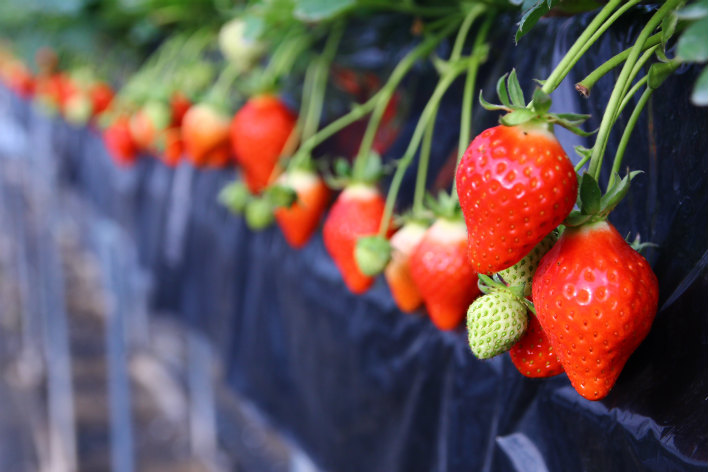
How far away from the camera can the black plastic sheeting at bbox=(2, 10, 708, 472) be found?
510mm

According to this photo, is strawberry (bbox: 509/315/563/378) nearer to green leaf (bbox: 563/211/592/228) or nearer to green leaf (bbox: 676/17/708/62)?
green leaf (bbox: 563/211/592/228)

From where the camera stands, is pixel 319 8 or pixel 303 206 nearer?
pixel 319 8

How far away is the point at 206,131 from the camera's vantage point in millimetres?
1119

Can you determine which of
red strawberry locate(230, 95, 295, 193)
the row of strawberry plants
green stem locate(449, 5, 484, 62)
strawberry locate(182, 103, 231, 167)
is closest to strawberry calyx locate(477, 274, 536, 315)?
the row of strawberry plants

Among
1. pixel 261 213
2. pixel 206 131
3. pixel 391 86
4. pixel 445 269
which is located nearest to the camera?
pixel 445 269

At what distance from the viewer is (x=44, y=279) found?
409 cm

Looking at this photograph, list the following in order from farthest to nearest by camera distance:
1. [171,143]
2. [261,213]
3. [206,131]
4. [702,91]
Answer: [171,143] < [206,131] < [261,213] < [702,91]

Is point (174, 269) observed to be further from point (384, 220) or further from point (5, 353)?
point (5, 353)

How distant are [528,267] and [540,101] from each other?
0.13 m

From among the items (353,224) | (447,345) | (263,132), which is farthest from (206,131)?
(447,345)

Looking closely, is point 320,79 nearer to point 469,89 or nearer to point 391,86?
point 391,86

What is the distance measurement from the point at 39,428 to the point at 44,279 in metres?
0.81

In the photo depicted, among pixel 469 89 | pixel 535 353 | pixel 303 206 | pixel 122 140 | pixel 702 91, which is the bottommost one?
pixel 122 140

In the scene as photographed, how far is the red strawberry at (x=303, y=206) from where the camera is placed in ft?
3.06
